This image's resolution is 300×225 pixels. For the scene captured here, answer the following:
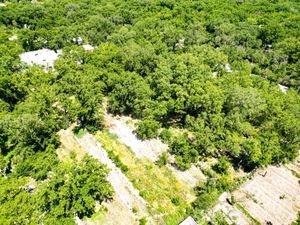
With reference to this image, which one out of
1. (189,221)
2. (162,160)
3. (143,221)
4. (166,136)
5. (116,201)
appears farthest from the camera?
(166,136)

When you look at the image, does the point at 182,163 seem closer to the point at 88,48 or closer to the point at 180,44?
the point at 180,44

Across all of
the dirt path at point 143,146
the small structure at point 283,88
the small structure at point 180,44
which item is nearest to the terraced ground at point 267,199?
the dirt path at point 143,146

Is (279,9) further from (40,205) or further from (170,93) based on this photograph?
(40,205)

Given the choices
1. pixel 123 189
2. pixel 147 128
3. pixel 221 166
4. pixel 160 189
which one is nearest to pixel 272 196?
pixel 221 166

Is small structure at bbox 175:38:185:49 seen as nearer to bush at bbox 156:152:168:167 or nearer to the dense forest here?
the dense forest

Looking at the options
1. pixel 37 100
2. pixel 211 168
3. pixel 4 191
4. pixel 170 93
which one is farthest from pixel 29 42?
pixel 211 168

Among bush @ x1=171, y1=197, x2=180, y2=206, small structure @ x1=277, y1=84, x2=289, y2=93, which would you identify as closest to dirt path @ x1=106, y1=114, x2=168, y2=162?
bush @ x1=171, y1=197, x2=180, y2=206

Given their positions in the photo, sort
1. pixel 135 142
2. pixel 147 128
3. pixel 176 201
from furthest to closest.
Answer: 1. pixel 135 142
2. pixel 147 128
3. pixel 176 201
